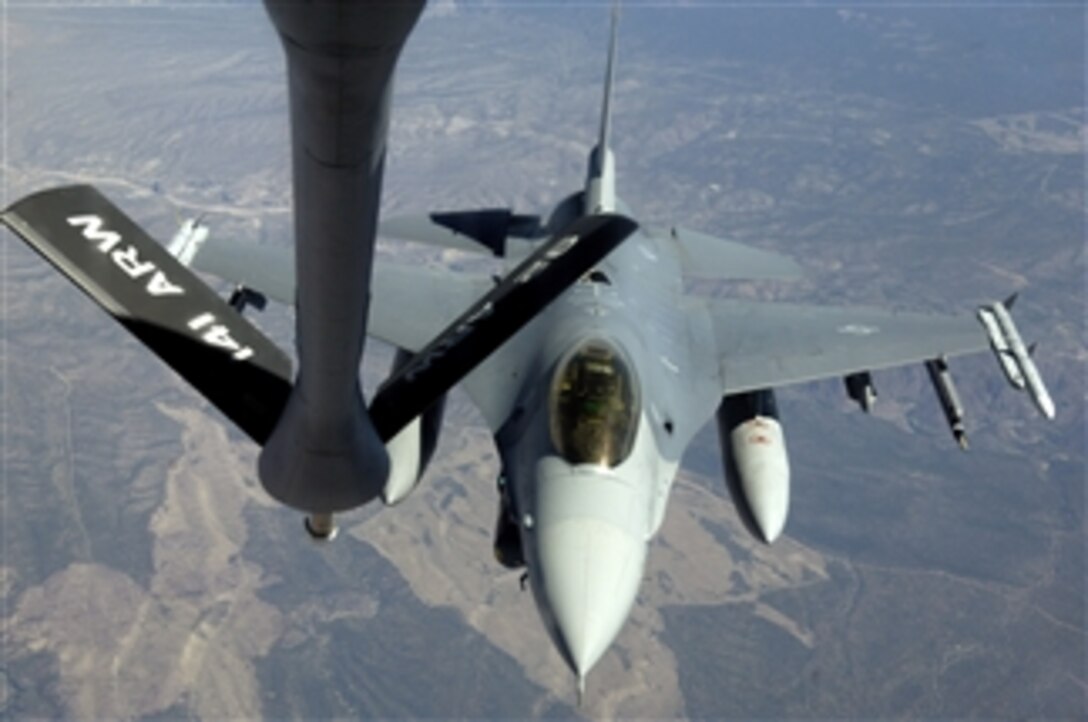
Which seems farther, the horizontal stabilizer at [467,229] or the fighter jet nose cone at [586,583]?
the horizontal stabilizer at [467,229]

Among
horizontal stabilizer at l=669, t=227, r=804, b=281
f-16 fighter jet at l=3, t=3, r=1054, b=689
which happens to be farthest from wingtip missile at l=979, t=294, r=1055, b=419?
horizontal stabilizer at l=669, t=227, r=804, b=281

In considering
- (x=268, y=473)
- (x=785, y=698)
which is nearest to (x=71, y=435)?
(x=785, y=698)

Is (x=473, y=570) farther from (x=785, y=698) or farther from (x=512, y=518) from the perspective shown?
(x=512, y=518)

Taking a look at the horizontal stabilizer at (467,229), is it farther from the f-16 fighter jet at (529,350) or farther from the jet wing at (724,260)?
the jet wing at (724,260)

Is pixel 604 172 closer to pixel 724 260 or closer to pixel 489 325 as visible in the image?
pixel 724 260

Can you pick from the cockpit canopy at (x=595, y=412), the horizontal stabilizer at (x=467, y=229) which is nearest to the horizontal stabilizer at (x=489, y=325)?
A: the cockpit canopy at (x=595, y=412)

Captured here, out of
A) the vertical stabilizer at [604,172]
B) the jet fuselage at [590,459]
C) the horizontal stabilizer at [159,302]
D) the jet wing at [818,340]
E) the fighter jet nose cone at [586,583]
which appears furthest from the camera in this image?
the vertical stabilizer at [604,172]

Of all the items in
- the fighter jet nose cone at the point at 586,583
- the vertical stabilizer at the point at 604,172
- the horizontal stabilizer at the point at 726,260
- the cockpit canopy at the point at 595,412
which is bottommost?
the horizontal stabilizer at the point at 726,260

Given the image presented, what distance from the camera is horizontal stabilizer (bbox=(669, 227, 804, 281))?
26500 millimetres

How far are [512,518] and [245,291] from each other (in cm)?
927

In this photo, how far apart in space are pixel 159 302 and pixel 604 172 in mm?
18603

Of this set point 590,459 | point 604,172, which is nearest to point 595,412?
point 590,459

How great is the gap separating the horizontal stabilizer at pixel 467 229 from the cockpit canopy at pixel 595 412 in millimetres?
9662

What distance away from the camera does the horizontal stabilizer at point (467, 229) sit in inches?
1019
